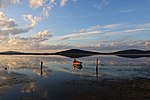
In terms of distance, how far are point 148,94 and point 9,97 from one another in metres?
17.2

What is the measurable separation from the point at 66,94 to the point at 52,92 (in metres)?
2.12

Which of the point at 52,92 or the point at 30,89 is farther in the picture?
the point at 30,89

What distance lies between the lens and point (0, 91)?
97.3 ft

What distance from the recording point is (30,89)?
31.6 meters

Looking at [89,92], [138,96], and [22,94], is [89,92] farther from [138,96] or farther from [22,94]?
[22,94]

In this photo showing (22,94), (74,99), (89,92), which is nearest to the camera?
(74,99)

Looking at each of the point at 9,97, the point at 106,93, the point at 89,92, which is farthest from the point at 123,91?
the point at 9,97

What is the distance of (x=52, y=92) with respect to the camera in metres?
29.5

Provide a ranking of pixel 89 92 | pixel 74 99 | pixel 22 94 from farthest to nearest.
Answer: pixel 89 92
pixel 22 94
pixel 74 99

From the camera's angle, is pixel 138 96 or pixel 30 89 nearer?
pixel 138 96

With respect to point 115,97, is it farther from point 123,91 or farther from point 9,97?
point 9,97

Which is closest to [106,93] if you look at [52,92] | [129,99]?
[129,99]

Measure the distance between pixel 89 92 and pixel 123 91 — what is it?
15.9 feet

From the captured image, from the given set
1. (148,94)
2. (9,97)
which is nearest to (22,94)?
(9,97)
